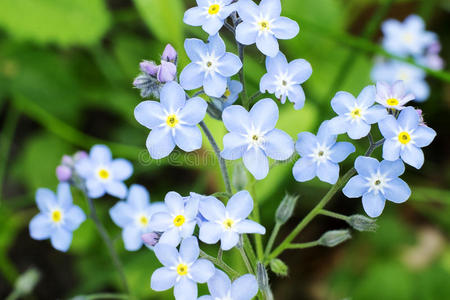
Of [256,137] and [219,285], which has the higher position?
[256,137]

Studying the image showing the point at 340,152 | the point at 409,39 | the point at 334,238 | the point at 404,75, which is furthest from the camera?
the point at 404,75

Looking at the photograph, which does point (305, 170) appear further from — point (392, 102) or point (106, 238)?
point (106, 238)

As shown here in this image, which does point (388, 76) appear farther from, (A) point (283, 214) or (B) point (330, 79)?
(A) point (283, 214)

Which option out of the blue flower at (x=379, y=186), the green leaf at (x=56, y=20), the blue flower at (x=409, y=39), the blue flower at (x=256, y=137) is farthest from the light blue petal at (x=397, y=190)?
the green leaf at (x=56, y=20)

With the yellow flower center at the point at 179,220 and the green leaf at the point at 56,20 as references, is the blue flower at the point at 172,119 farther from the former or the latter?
the green leaf at the point at 56,20

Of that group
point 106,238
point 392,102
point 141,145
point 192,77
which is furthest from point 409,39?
point 106,238

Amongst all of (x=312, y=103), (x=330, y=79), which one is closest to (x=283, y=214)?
(x=312, y=103)
